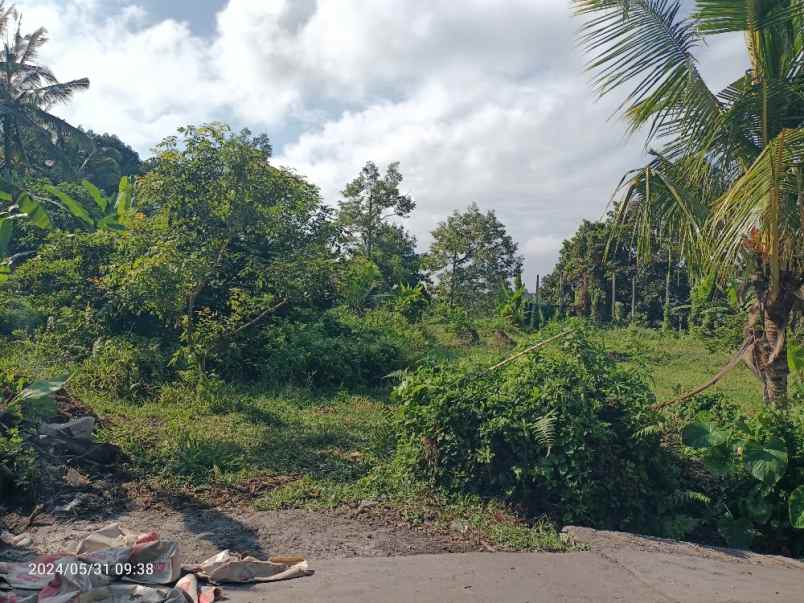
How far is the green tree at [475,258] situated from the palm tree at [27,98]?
15.4m

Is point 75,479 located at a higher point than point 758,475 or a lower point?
lower

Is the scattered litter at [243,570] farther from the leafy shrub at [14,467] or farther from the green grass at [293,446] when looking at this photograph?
the leafy shrub at [14,467]

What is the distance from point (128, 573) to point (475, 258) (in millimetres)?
17401

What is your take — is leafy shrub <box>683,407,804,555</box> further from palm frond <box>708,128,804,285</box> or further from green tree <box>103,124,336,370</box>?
green tree <box>103,124,336,370</box>

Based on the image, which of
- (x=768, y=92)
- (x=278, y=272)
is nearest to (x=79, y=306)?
(x=278, y=272)

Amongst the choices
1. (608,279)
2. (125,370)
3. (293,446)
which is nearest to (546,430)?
(293,446)

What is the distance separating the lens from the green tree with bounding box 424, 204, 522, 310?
2012 centimetres

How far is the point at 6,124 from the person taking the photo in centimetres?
2434

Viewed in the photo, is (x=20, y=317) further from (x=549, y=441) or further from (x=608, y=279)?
(x=608, y=279)

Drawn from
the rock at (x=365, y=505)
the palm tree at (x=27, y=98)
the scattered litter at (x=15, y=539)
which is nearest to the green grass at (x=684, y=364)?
the rock at (x=365, y=505)

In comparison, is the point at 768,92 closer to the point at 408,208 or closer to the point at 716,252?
the point at 716,252

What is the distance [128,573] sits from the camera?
3.46m

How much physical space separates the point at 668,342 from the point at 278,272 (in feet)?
33.0

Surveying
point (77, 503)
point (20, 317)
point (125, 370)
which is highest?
point (20, 317)
